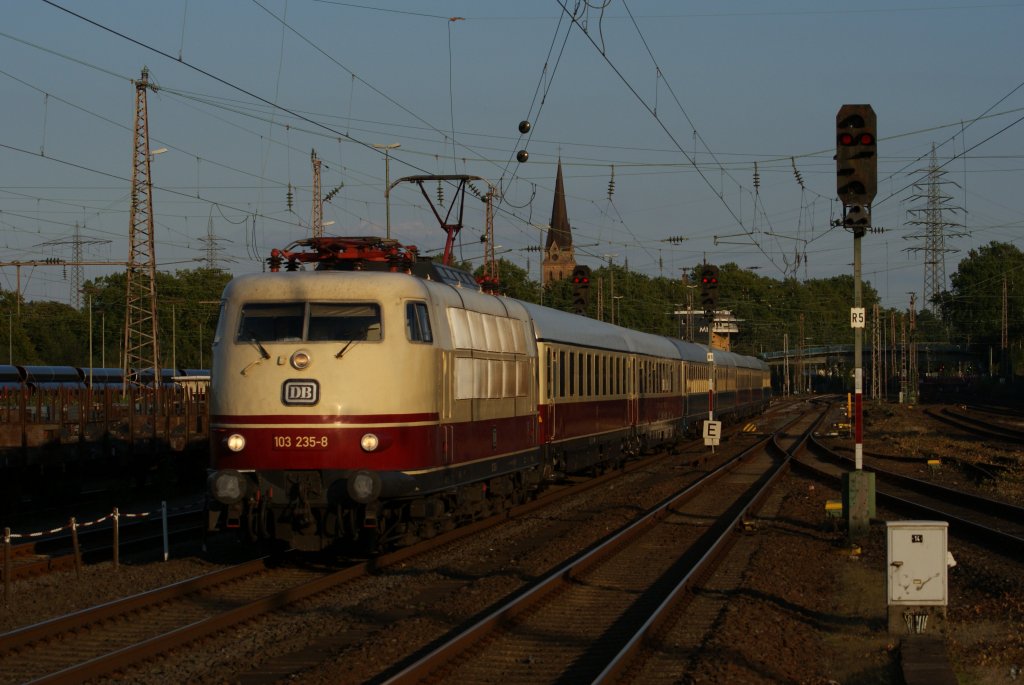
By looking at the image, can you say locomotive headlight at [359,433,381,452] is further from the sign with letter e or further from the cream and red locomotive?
the sign with letter e

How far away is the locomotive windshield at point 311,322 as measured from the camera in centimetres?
1374

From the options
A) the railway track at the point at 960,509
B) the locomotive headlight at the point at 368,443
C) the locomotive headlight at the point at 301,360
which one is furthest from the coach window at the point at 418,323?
the railway track at the point at 960,509

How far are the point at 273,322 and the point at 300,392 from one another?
0.99m

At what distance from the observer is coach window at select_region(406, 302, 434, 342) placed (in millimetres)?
13961

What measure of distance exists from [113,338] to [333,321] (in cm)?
8002

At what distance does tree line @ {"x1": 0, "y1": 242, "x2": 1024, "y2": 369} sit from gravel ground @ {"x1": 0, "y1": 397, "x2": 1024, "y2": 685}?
129 ft

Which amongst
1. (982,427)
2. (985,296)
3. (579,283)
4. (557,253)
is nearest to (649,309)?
(557,253)

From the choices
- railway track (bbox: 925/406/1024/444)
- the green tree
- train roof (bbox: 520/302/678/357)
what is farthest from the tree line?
train roof (bbox: 520/302/678/357)

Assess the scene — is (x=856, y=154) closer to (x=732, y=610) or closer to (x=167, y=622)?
(x=732, y=610)

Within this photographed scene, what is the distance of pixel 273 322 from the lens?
45.6 feet

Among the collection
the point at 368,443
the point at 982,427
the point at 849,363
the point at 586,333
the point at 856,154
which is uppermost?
the point at 856,154

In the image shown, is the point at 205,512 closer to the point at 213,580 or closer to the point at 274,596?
the point at 213,580

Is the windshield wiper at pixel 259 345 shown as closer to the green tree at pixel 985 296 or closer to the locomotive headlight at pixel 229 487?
the locomotive headlight at pixel 229 487

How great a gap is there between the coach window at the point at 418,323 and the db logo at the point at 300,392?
1290 mm
